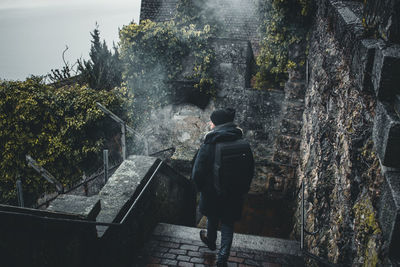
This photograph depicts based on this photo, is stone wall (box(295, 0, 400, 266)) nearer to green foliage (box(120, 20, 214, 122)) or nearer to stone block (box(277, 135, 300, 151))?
stone block (box(277, 135, 300, 151))

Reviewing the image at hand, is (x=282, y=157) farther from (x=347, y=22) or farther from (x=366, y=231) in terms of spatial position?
(x=366, y=231)

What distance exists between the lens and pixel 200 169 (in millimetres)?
3094

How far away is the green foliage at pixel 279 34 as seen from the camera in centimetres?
545

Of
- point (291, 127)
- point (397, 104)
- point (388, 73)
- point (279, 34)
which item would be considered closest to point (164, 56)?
point (279, 34)

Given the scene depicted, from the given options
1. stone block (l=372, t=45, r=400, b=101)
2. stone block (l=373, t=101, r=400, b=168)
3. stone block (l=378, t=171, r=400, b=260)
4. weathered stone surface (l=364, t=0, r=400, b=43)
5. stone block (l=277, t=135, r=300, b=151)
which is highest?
weathered stone surface (l=364, t=0, r=400, b=43)

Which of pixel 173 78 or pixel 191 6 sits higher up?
pixel 191 6

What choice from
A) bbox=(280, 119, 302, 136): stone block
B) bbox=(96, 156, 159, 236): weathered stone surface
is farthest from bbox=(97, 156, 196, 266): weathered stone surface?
bbox=(280, 119, 302, 136): stone block

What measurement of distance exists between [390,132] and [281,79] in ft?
16.2

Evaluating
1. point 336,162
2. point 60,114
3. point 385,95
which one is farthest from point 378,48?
point 60,114

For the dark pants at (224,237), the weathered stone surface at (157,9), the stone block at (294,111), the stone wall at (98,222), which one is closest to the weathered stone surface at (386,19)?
the dark pants at (224,237)

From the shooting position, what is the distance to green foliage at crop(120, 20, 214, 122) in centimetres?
636

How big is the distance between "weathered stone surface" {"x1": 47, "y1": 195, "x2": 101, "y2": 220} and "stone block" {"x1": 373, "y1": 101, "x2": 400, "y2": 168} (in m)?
2.26

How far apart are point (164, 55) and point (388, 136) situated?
5.49 metres

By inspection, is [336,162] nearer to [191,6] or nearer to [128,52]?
[128,52]
